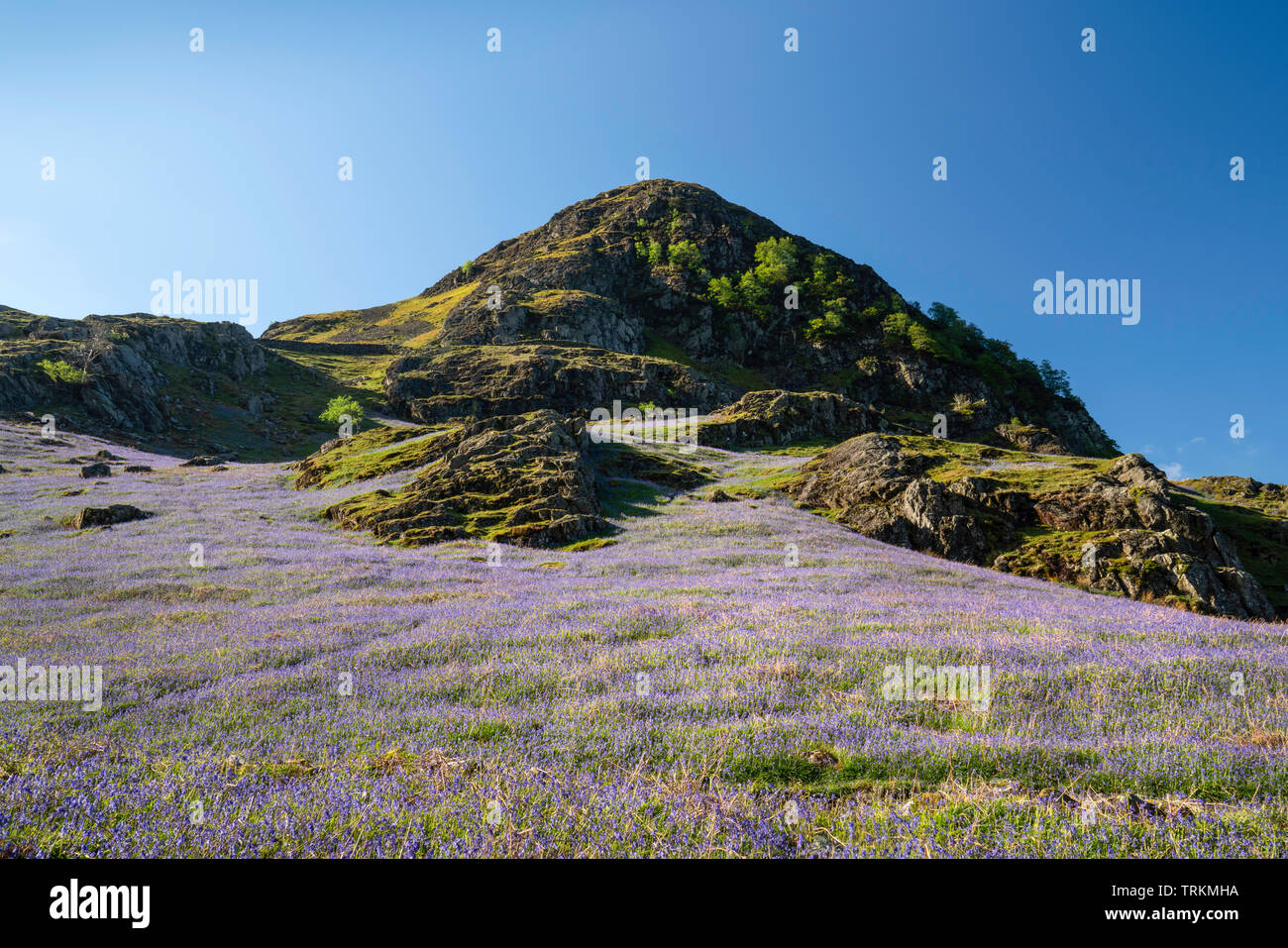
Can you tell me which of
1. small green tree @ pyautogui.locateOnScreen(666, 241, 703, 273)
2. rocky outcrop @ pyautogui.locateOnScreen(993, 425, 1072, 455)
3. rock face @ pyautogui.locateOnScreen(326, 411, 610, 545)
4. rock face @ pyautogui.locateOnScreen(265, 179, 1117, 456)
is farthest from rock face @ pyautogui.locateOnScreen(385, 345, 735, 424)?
rock face @ pyautogui.locateOnScreen(326, 411, 610, 545)

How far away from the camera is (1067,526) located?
1169 inches

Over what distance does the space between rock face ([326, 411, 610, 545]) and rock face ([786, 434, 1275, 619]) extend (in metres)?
Answer: 18.3

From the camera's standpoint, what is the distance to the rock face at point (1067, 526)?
2264 cm

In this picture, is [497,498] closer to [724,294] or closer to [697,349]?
[697,349]

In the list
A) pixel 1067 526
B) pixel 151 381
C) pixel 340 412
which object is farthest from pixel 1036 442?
pixel 151 381

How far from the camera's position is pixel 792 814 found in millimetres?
4473

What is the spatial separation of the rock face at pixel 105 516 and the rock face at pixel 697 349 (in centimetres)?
8747

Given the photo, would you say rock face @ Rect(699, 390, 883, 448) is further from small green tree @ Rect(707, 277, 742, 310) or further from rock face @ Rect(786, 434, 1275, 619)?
small green tree @ Rect(707, 277, 742, 310)

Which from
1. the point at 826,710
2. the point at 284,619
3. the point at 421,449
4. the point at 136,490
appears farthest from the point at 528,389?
the point at 826,710

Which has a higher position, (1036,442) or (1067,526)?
(1036,442)

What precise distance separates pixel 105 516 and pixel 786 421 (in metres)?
72.0
